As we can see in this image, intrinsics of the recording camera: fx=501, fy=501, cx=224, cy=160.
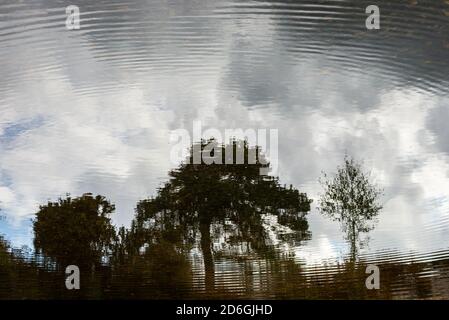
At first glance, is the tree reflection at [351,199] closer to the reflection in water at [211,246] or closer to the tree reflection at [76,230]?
the reflection in water at [211,246]

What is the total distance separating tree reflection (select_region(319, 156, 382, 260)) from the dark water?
0.12m

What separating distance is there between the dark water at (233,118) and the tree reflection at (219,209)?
0.10 m

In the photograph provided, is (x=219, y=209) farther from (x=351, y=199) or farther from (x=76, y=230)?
(x=76, y=230)

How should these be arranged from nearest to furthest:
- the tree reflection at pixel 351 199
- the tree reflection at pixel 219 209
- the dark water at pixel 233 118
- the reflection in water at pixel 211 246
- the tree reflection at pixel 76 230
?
the dark water at pixel 233 118 → the reflection in water at pixel 211 246 → the tree reflection at pixel 76 230 → the tree reflection at pixel 351 199 → the tree reflection at pixel 219 209

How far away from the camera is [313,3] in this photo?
491 cm

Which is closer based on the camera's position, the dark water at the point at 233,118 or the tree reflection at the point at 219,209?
the dark water at the point at 233,118

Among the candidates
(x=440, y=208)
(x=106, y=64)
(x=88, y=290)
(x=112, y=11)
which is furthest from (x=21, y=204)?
(x=440, y=208)

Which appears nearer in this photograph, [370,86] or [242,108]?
[370,86]

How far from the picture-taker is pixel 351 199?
6.71 m

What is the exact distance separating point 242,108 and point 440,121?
2318 millimetres

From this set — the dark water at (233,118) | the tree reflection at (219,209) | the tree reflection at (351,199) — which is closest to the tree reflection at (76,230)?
the dark water at (233,118)

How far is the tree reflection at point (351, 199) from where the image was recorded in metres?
6.37

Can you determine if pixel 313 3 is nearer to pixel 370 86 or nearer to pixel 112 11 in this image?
pixel 370 86

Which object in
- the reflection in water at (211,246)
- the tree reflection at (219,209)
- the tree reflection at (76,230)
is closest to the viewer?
the reflection in water at (211,246)
